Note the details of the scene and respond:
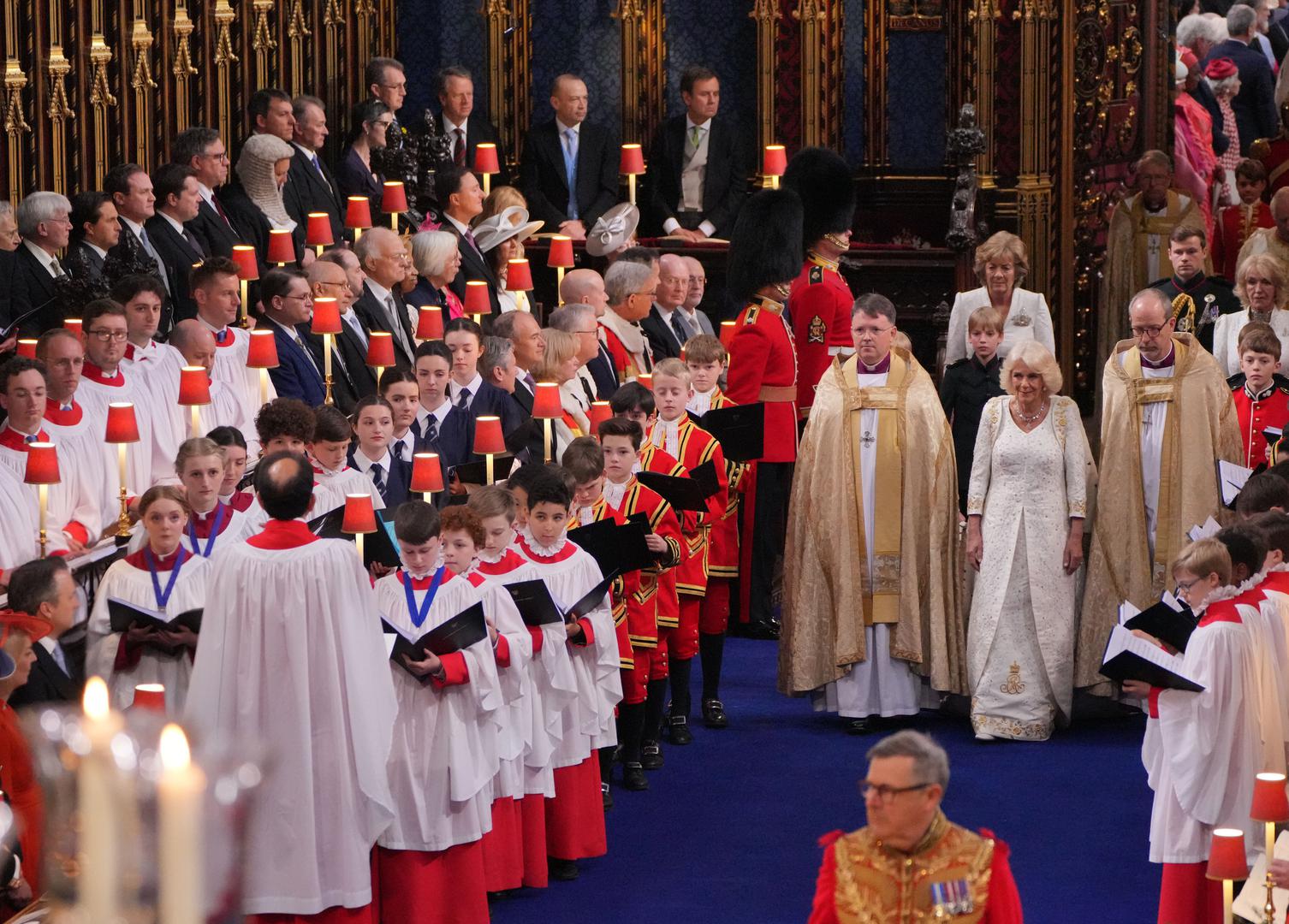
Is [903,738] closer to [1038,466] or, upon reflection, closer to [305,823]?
[305,823]

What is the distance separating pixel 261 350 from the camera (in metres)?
7.77

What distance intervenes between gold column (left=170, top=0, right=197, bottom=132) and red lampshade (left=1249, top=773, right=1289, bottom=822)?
803cm

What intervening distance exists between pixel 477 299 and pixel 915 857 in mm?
6280

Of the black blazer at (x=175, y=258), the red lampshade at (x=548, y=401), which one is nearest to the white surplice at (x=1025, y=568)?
the red lampshade at (x=548, y=401)

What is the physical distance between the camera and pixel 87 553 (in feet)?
21.8

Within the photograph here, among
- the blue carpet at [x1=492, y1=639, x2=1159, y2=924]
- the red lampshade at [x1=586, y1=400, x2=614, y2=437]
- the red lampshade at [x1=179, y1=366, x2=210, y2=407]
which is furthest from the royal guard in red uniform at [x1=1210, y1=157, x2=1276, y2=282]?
the red lampshade at [x1=179, y1=366, x2=210, y2=407]

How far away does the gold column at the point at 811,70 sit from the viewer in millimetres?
14023

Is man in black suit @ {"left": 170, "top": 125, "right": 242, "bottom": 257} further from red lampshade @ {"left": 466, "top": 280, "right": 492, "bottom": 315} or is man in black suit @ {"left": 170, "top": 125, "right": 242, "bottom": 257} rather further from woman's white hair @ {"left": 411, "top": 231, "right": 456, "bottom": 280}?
red lampshade @ {"left": 466, "top": 280, "right": 492, "bottom": 315}

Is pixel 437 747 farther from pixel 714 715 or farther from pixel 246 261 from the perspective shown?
pixel 246 261

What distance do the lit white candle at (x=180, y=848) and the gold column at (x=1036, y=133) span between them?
494 inches

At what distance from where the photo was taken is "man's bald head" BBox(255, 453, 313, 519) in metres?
5.55

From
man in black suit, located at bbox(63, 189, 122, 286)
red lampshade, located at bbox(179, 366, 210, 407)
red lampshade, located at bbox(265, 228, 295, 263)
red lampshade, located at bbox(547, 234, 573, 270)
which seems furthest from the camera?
red lampshade, located at bbox(547, 234, 573, 270)

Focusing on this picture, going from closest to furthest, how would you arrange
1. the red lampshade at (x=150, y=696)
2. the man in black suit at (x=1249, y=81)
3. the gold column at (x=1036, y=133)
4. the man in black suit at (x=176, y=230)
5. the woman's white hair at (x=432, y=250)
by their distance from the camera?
the red lampshade at (x=150, y=696) → the man in black suit at (x=176, y=230) → the woman's white hair at (x=432, y=250) → the gold column at (x=1036, y=133) → the man in black suit at (x=1249, y=81)

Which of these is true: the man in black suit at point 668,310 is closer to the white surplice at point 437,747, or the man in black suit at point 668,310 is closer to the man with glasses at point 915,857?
the white surplice at point 437,747
